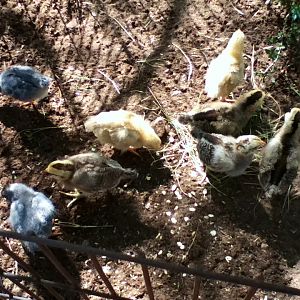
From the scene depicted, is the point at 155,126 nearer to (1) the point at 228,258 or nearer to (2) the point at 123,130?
(2) the point at 123,130

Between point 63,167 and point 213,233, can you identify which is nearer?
point 63,167

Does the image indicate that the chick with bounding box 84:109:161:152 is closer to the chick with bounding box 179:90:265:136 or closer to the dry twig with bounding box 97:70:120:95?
the chick with bounding box 179:90:265:136

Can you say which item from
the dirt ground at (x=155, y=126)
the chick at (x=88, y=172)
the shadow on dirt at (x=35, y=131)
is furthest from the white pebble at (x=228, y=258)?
the shadow on dirt at (x=35, y=131)

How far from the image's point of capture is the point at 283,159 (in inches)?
125

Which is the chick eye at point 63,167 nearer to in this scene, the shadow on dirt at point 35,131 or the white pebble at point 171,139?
the shadow on dirt at point 35,131

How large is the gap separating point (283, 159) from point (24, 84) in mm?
1596

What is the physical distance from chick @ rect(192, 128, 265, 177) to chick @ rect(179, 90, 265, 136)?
0.23ft

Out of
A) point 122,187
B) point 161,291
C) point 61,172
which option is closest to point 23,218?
point 61,172

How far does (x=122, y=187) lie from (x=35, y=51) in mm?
1236

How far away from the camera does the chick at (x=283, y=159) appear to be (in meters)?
3.17

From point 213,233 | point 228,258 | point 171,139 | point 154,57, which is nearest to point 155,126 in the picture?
point 171,139

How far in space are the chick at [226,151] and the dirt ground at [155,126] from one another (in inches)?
8.6

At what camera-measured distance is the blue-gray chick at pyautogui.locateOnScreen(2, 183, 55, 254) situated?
10.00ft

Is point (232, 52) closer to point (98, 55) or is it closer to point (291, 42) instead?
point (291, 42)
